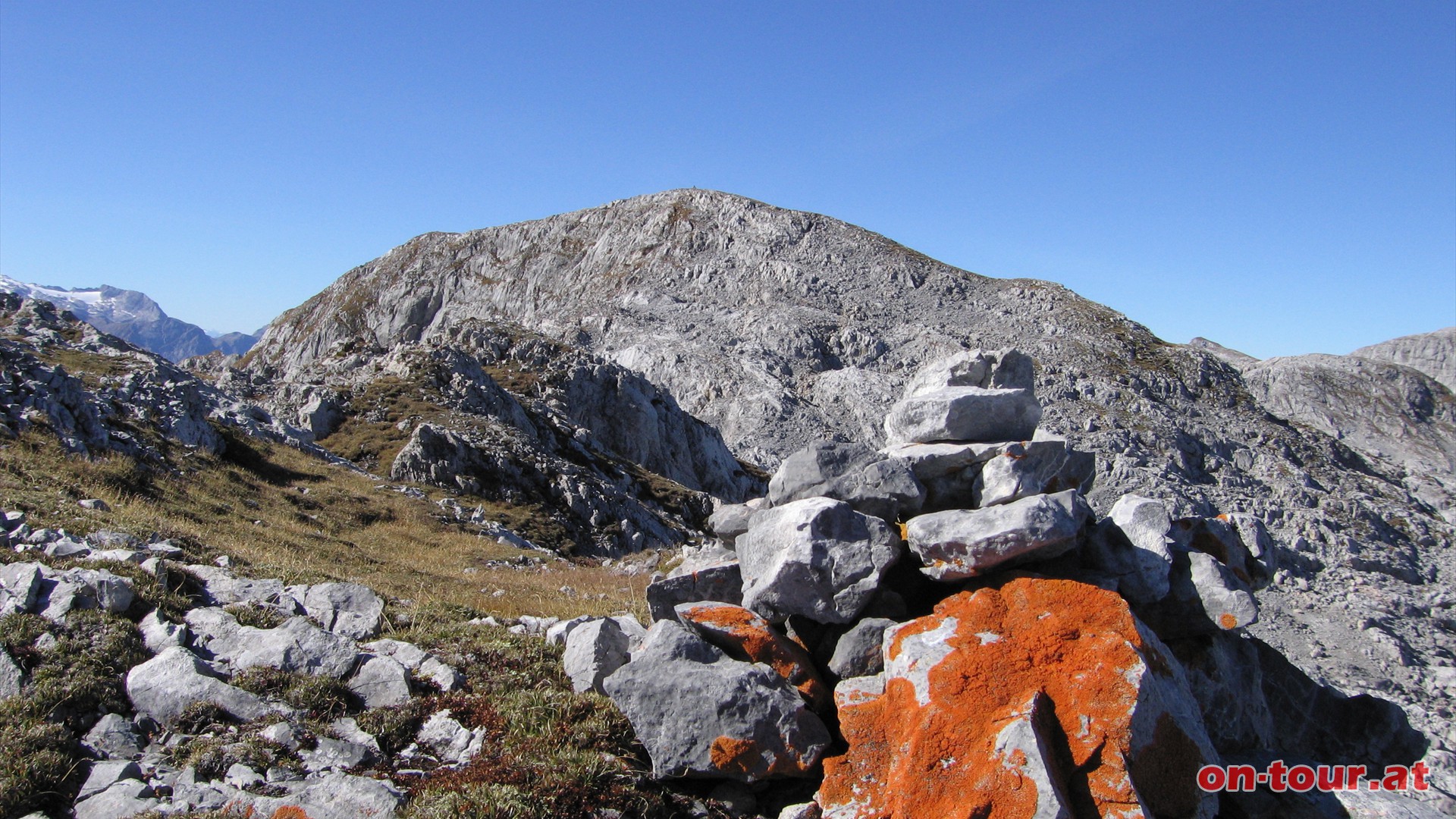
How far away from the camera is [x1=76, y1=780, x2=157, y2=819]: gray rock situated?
5785mm

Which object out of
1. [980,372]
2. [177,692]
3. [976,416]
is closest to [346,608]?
[177,692]

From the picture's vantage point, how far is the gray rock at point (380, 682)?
787cm

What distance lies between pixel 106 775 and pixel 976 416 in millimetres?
10290

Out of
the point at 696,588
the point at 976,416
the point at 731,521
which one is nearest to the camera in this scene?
the point at 696,588

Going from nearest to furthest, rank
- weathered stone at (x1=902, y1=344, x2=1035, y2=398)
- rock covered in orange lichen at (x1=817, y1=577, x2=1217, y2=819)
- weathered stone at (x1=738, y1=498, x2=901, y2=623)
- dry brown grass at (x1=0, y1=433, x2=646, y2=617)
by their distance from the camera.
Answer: rock covered in orange lichen at (x1=817, y1=577, x2=1217, y2=819) < weathered stone at (x1=738, y1=498, x2=901, y2=623) < weathered stone at (x1=902, y1=344, x2=1035, y2=398) < dry brown grass at (x1=0, y1=433, x2=646, y2=617)

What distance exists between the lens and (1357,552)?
41.6 metres

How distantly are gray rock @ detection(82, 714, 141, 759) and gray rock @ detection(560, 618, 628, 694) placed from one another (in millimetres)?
4163

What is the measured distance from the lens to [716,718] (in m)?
7.27

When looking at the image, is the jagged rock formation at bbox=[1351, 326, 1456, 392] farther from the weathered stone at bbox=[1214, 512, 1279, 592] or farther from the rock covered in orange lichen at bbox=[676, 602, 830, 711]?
the rock covered in orange lichen at bbox=[676, 602, 830, 711]

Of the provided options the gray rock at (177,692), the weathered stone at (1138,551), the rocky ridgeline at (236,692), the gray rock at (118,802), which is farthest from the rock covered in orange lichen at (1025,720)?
the gray rock at (177,692)

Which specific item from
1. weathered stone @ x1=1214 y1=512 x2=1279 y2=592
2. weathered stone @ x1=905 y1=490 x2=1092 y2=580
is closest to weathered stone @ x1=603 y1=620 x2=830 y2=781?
weathered stone @ x1=905 y1=490 x2=1092 y2=580

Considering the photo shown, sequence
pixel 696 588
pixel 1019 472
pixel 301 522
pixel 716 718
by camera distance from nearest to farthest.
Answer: pixel 716 718
pixel 1019 472
pixel 696 588
pixel 301 522

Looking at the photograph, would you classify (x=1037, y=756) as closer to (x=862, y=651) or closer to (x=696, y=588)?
(x=862, y=651)

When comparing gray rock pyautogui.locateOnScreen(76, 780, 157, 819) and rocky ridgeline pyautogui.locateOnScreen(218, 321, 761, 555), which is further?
rocky ridgeline pyautogui.locateOnScreen(218, 321, 761, 555)
